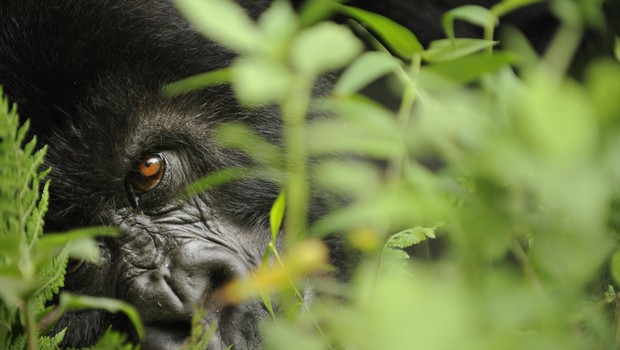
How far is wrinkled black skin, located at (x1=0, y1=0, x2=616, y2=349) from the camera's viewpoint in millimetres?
2094

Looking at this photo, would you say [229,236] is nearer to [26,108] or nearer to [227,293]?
[227,293]

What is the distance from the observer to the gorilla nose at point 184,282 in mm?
1915

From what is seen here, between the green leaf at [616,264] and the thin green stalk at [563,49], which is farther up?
the green leaf at [616,264]

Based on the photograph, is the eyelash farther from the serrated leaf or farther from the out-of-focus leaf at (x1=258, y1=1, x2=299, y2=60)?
the out-of-focus leaf at (x1=258, y1=1, x2=299, y2=60)

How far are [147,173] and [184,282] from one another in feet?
1.35

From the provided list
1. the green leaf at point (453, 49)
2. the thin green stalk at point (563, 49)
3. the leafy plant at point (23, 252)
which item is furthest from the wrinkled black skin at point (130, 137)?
the green leaf at point (453, 49)

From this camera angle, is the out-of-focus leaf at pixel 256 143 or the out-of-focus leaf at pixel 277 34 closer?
the out-of-focus leaf at pixel 277 34

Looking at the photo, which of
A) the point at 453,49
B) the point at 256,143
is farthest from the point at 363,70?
the point at 256,143

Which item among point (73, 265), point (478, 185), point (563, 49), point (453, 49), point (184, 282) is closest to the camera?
point (478, 185)

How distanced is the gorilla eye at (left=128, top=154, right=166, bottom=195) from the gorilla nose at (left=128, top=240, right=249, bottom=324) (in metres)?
0.24

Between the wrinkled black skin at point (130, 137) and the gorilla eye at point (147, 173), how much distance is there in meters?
0.02

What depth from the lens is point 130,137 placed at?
7.22 ft

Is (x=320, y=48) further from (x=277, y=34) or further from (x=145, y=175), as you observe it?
(x=145, y=175)

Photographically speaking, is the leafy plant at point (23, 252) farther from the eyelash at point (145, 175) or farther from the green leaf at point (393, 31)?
the eyelash at point (145, 175)
